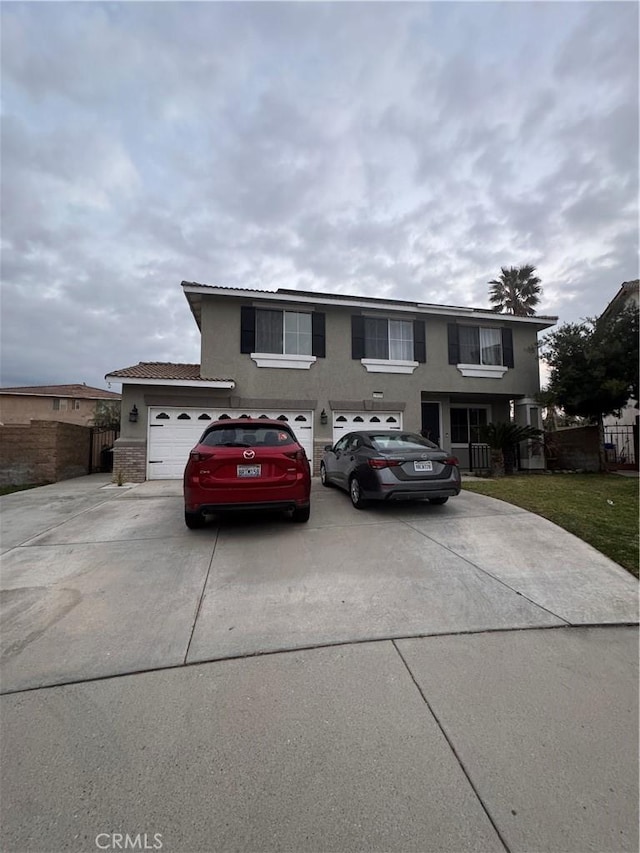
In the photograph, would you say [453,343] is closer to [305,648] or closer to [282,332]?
[282,332]

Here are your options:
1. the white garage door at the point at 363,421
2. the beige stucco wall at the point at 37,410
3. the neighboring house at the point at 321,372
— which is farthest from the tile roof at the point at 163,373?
the beige stucco wall at the point at 37,410

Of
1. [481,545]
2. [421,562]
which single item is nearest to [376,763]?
[421,562]

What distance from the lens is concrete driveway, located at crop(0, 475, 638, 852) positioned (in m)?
1.59

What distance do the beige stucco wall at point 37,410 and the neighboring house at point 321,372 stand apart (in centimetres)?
2039

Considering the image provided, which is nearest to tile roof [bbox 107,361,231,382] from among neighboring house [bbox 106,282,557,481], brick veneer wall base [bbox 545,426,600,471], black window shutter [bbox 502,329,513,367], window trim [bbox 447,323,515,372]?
neighboring house [bbox 106,282,557,481]

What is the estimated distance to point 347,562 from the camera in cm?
433

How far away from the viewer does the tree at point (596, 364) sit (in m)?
11.1

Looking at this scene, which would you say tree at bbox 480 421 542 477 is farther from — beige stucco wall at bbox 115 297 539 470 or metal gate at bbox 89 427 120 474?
metal gate at bbox 89 427 120 474

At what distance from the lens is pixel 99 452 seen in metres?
15.3

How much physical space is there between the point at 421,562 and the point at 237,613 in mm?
2086

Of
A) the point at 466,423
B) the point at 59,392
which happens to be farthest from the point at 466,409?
the point at 59,392

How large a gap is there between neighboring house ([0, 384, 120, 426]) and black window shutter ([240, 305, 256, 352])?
21236 millimetres

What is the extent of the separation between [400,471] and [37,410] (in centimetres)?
3232

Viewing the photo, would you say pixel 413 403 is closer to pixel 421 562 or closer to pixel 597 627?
pixel 421 562
